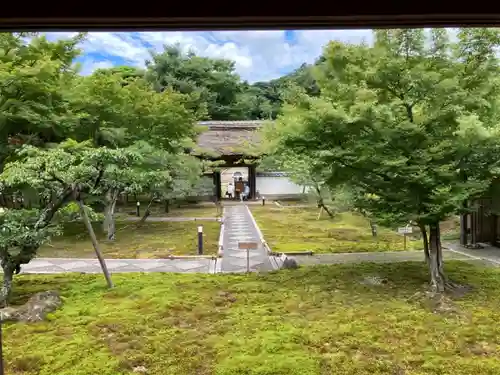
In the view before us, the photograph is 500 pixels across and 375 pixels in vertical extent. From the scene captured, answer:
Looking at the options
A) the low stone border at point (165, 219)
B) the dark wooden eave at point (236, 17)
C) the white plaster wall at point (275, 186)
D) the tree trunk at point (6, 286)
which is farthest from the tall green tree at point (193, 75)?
the dark wooden eave at point (236, 17)

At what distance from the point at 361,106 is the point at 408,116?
2.89ft

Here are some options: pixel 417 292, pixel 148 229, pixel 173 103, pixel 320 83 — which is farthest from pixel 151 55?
pixel 417 292

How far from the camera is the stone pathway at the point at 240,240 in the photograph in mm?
7652

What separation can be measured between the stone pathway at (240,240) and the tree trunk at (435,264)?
8.76 feet

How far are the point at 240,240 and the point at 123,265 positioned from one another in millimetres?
2957

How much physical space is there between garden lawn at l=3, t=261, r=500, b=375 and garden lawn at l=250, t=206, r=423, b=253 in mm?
2406

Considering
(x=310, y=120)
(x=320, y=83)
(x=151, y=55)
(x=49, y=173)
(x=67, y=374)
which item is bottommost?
(x=67, y=374)

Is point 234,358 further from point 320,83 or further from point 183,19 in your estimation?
point 320,83

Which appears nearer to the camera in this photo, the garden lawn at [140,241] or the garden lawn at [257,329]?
the garden lawn at [257,329]

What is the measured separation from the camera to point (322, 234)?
10.7 m

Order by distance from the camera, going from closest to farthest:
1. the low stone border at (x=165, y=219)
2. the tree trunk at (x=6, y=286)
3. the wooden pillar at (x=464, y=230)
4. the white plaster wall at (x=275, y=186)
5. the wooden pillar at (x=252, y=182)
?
1. the tree trunk at (x=6, y=286)
2. the wooden pillar at (x=464, y=230)
3. the low stone border at (x=165, y=219)
4. the wooden pillar at (x=252, y=182)
5. the white plaster wall at (x=275, y=186)

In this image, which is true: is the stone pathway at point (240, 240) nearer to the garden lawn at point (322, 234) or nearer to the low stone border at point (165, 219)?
the garden lawn at point (322, 234)

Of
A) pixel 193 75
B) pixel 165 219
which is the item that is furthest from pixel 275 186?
pixel 193 75

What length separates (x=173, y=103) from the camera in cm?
1069
